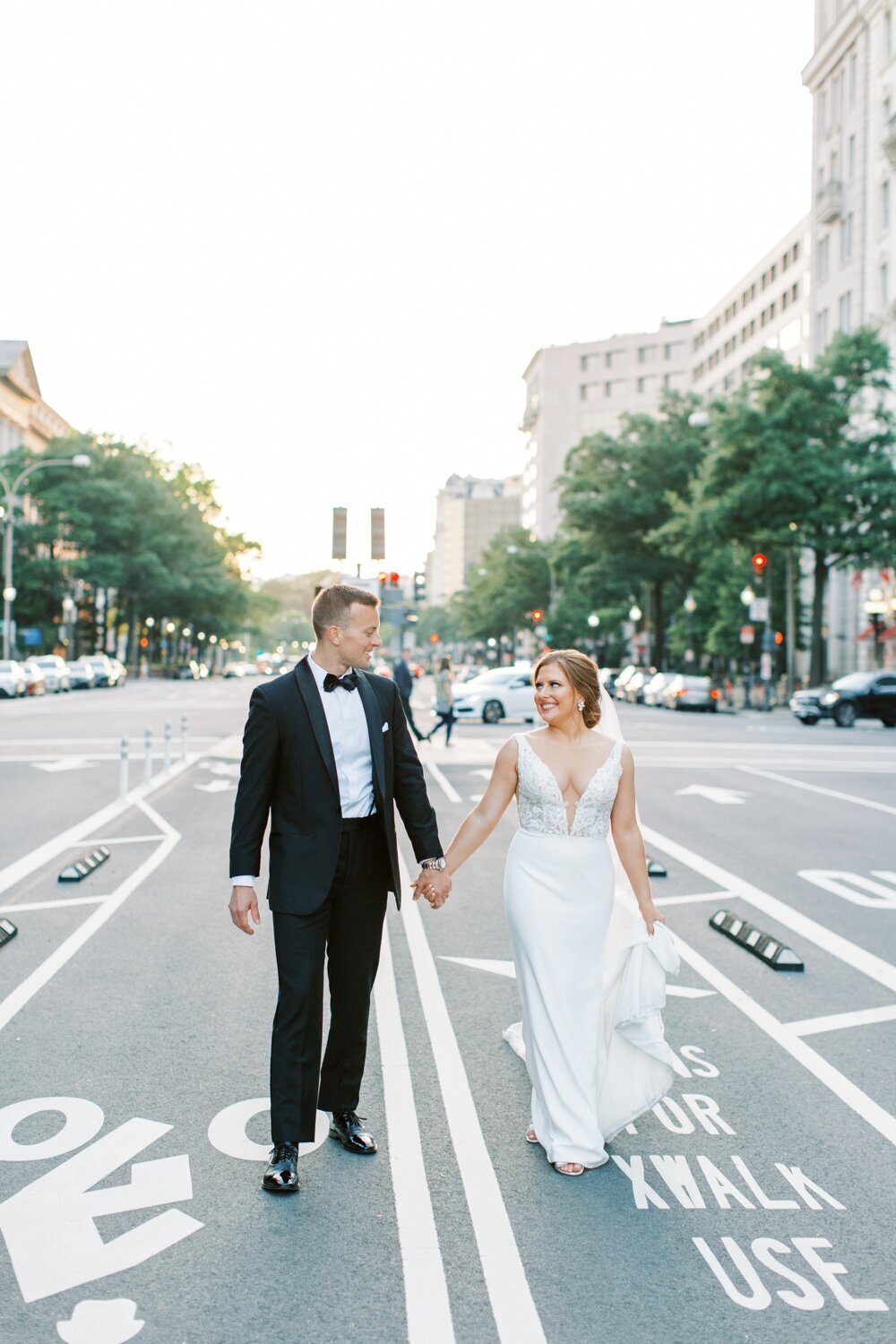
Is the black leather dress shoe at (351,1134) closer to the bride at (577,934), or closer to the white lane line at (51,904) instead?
the bride at (577,934)

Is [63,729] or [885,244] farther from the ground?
[885,244]

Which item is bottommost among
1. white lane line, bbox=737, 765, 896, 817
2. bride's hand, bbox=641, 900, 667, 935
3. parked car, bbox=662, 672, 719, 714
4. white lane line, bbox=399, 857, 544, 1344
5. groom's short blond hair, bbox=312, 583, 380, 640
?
white lane line, bbox=737, 765, 896, 817

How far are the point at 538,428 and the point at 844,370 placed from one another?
353ft

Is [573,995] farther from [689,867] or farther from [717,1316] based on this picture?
[689,867]

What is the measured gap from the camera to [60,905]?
9.87 m

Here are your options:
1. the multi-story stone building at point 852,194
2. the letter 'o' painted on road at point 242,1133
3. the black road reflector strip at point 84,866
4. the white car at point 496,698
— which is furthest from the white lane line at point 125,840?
the multi-story stone building at point 852,194

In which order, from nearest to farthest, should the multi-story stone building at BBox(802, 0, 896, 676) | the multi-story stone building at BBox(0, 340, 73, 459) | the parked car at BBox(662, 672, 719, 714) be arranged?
the parked car at BBox(662, 672, 719, 714) < the multi-story stone building at BBox(802, 0, 896, 676) < the multi-story stone building at BBox(0, 340, 73, 459)

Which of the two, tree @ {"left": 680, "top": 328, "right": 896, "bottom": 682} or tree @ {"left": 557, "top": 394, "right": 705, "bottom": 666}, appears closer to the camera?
tree @ {"left": 680, "top": 328, "right": 896, "bottom": 682}

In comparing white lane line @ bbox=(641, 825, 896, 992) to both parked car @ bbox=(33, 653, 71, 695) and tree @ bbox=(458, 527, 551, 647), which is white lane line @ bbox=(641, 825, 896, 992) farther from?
tree @ bbox=(458, 527, 551, 647)

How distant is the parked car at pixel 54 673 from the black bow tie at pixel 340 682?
2368 inches

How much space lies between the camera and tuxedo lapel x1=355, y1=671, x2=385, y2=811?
15.6 ft

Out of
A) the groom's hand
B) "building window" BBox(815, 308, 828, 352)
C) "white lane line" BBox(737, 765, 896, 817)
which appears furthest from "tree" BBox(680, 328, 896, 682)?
the groom's hand

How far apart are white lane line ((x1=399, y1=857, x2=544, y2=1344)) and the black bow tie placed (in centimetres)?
165

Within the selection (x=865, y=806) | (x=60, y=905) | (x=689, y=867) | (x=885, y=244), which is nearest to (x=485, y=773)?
(x=865, y=806)
